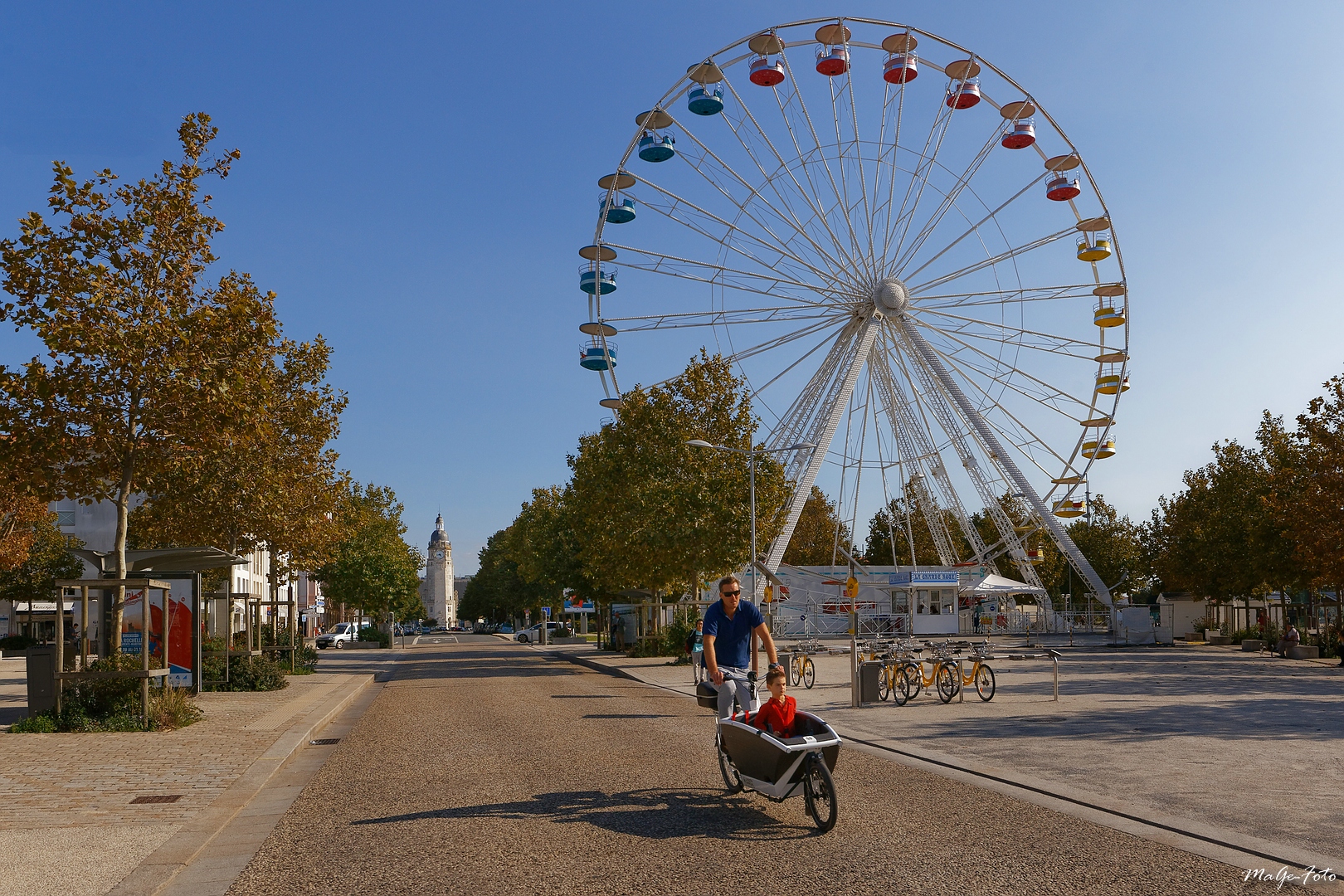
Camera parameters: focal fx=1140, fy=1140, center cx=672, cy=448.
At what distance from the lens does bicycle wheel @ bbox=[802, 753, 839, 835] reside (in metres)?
8.59

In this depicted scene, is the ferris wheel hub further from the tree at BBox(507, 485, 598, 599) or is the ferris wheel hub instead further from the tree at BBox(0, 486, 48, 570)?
the tree at BBox(0, 486, 48, 570)

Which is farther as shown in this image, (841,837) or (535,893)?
(841,837)

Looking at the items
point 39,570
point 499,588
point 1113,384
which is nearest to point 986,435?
point 1113,384

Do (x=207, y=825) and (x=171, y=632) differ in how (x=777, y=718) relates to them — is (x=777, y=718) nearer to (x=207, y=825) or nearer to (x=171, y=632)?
(x=207, y=825)

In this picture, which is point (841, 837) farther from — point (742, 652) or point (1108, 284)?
point (1108, 284)

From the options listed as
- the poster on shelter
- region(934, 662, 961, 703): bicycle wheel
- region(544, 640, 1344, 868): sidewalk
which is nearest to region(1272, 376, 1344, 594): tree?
region(544, 640, 1344, 868): sidewalk

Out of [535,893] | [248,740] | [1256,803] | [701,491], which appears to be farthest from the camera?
[701,491]

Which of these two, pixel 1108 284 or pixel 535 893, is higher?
pixel 1108 284

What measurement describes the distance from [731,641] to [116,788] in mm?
5990

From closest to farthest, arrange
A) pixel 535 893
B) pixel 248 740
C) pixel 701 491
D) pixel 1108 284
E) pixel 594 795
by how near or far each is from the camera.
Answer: pixel 535 893 → pixel 594 795 → pixel 248 740 → pixel 701 491 → pixel 1108 284

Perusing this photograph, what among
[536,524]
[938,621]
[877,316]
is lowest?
[938,621]

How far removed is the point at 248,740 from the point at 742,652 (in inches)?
320

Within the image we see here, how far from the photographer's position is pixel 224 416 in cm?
1662

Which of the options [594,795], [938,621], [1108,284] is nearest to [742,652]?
[594,795]
